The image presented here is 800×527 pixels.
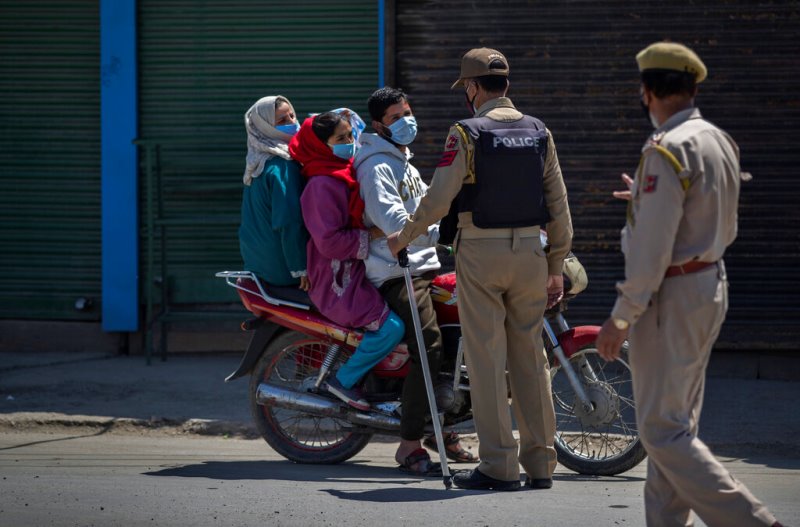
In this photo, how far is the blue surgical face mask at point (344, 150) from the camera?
662cm

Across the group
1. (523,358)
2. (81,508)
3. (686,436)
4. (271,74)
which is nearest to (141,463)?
(81,508)

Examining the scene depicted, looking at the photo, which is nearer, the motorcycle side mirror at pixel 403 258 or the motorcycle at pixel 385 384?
the motorcycle side mirror at pixel 403 258

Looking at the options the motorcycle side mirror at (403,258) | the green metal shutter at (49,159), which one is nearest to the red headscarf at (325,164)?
the motorcycle side mirror at (403,258)

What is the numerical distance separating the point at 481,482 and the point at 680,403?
5.85 ft

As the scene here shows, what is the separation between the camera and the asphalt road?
17.7 feet

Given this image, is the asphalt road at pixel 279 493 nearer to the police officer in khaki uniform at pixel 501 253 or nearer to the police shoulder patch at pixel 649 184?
the police officer in khaki uniform at pixel 501 253

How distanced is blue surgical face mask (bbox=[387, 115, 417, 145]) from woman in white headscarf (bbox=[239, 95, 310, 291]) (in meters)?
0.70

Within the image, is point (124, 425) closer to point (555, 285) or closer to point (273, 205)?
point (273, 205)

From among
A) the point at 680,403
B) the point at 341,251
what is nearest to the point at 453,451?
the point at 341,251

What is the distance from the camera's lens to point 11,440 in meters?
7.76

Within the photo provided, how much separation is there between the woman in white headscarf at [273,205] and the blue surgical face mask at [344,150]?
1.06 ft

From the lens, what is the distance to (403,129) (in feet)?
21.0

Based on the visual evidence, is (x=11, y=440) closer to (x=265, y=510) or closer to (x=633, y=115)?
(x=265, y=510)

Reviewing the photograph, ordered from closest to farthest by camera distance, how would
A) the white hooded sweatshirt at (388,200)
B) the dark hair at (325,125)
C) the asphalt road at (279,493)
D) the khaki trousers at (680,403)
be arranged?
the khaki trousers at (680,403) → the asphalt road at (279,493) → the white hooded sweatshirt at (388,200) → the dark hair at (325,125)
